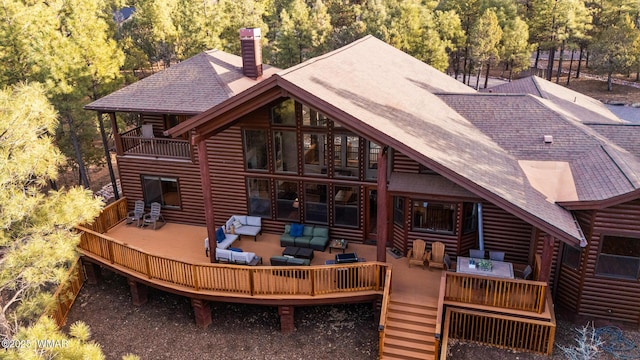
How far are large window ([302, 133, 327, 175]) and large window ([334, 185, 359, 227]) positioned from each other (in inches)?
34.4

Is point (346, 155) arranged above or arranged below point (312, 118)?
below

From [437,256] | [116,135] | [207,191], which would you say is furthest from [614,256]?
[116,135]

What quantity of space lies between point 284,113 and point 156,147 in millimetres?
5623

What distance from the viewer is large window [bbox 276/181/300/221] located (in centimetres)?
1678

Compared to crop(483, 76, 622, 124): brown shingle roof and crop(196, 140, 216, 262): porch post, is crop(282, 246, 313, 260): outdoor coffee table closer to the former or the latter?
crop(196, 140, 216, 262): porch post

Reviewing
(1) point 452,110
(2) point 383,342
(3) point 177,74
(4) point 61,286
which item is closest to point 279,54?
(3) point 177,74

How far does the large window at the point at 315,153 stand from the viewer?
52.3ft

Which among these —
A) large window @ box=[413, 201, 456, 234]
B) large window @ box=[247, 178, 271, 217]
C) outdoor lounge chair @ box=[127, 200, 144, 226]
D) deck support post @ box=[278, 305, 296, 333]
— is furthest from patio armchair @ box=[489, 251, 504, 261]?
outdoor lounge chair @ box=[127, 200, 144, 226]

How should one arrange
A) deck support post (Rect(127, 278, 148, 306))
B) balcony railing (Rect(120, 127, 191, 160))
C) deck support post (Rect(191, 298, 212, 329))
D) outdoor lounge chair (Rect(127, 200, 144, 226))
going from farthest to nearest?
outdoor lounge chair (Rect(127, 200, 144, 226)) < balcony railing (Rect(120, 127, 191, 160)) < deck support post (Rect(127, 278, 148, 306)) < deck support post (Rect(191, 298, 212, 329))

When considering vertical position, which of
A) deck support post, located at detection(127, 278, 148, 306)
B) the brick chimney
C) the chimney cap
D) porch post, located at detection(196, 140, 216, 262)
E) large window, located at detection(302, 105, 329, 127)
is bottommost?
deck support post, located at detection(127, 278, 148, 306)

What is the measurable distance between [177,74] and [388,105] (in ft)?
29.3

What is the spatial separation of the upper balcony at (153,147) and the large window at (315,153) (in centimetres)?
459

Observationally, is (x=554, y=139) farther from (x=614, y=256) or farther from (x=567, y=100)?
(x=567, y=100)

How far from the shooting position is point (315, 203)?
54.3 feet
